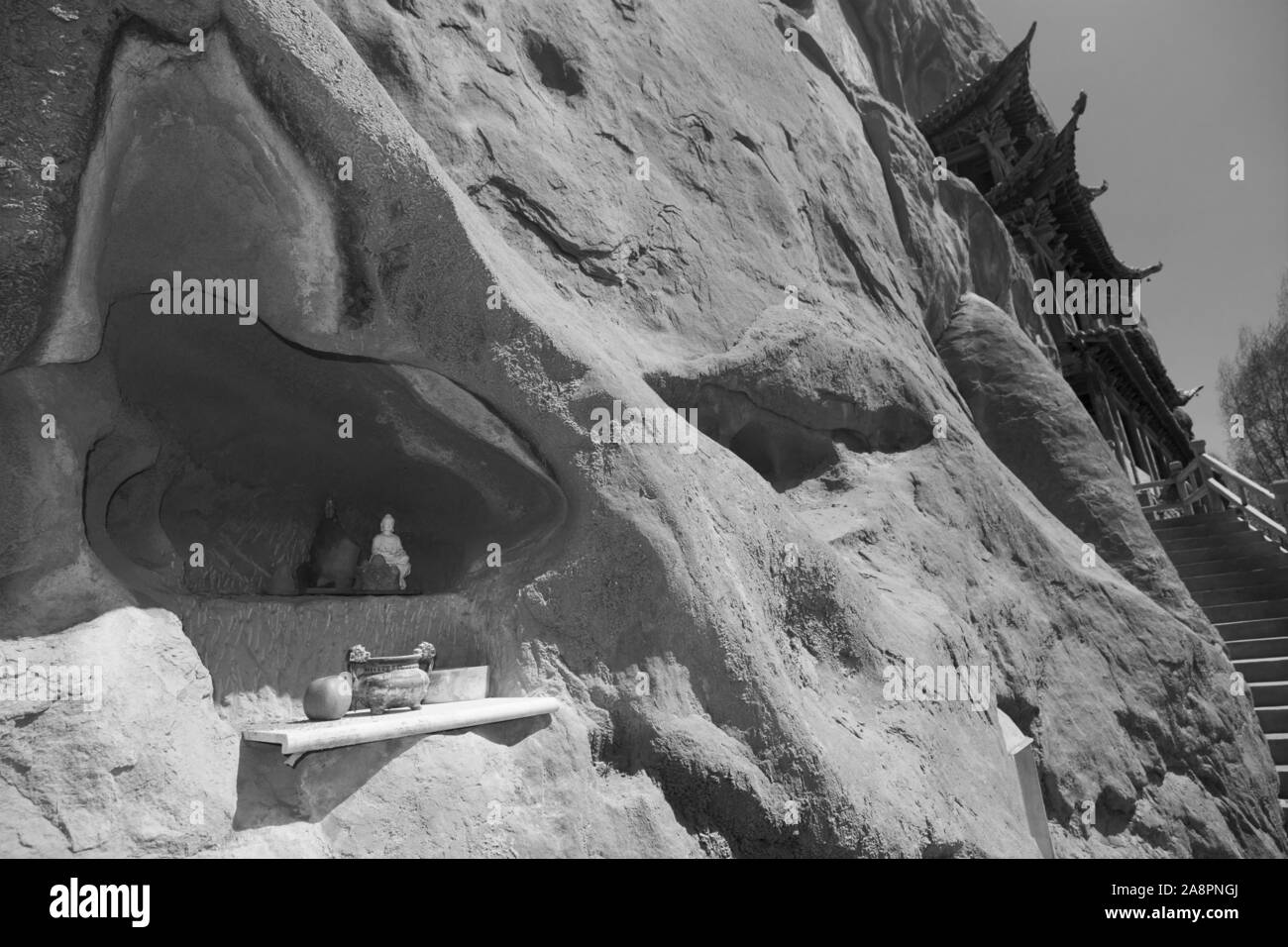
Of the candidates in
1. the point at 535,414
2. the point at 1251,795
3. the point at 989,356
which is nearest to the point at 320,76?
the point at 535,414

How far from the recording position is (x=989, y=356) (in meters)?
11.2

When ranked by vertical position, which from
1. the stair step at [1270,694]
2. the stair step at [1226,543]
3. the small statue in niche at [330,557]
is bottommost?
the stair step at [1270,694]

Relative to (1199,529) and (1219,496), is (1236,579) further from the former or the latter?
(1219,496)

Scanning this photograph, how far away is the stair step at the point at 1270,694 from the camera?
8.75 metres

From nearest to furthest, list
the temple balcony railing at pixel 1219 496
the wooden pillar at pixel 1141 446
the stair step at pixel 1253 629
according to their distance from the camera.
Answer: the stair step at pixel 1253 629, the temple balcony railing at pixel 1219 496, the wooden pillar at pixel 1141 446

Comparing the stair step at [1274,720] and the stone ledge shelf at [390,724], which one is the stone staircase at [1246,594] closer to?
the stair step at [1274,720]

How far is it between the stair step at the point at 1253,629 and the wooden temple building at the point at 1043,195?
10276 mm

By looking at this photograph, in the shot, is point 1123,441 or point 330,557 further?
point 1123,441

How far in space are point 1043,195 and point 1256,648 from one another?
12972mm

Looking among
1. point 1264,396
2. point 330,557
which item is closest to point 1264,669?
point 330,557

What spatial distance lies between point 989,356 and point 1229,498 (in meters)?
4.03

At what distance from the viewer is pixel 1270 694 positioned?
8766mm

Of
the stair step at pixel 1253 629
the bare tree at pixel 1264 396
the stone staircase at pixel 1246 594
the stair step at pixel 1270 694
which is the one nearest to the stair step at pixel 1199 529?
the stone staircase at pixel 1246 594

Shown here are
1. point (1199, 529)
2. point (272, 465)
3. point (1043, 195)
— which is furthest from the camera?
point (1043, 195)
